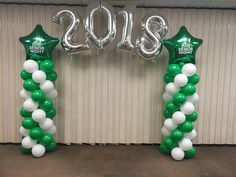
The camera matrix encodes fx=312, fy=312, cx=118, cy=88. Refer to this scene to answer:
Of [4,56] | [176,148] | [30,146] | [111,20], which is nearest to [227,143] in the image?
[176,148]

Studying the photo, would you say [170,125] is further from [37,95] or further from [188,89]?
[37,95]

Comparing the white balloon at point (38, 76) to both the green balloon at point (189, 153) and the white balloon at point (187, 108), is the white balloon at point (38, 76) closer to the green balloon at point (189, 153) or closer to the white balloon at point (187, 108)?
the white balloon at point (187, 108)

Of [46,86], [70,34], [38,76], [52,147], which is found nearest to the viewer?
[38,76]

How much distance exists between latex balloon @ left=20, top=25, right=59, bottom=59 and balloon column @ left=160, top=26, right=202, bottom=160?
1.63 metres

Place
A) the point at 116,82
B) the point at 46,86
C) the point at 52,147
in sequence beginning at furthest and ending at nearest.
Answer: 1. the point at 116,82
2. the point at 52,147
3. the point at 46,86

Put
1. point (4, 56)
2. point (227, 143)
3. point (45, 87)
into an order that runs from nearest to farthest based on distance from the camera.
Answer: point (45, 87) < point (4, 56) < point (227, 143)

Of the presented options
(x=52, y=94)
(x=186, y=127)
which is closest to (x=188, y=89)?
(x=186, y=127)

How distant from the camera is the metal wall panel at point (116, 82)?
4785 mm

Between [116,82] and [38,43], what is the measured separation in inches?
52.9

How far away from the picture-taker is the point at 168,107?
4363mm

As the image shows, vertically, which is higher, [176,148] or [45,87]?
[45,87]

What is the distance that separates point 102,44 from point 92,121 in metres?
1.31

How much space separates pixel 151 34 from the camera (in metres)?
4.34

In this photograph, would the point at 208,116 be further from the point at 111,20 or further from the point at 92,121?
the point at 111,20
